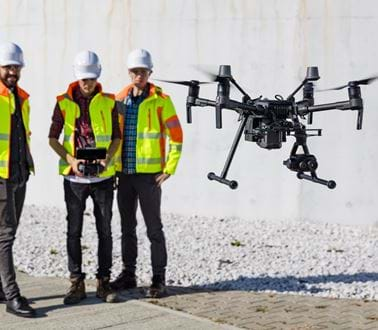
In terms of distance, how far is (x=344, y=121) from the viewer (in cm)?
934

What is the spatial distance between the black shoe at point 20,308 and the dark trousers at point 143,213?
3.26ft

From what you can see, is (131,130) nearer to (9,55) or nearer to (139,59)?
(139,59)

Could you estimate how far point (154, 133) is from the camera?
6.84m

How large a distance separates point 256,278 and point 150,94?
5.90 feet

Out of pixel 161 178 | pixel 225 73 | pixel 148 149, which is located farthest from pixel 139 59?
pixel 225 73

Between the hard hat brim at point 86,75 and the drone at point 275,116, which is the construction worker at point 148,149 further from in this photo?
the drone at point 275,116

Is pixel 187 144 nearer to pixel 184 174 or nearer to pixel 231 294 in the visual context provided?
pixel 184 174

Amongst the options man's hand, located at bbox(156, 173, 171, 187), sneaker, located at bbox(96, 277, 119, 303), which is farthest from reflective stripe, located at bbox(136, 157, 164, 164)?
sneaker, located at bbox(96, 277, 119, 303)

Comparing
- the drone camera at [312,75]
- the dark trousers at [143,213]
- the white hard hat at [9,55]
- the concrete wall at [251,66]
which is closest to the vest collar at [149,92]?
the dark trousers at [143,213]

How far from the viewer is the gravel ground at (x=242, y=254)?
7457mm

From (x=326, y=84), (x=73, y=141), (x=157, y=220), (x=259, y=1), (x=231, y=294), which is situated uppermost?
(x=259, y=1)

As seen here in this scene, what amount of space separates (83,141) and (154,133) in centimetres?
52

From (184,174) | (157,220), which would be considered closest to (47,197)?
(184,174)

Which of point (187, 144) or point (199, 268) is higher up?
point (187, 144)
